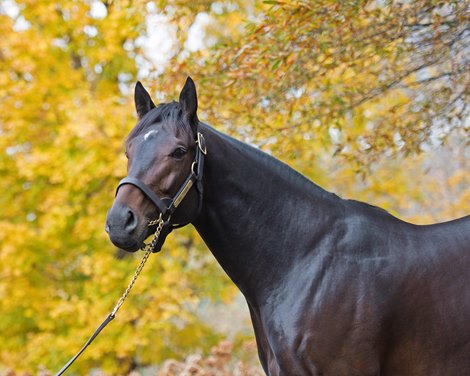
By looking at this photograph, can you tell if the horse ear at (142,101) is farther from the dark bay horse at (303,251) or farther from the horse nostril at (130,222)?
the horse nostril at (130,222)

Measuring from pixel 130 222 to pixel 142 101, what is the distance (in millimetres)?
804

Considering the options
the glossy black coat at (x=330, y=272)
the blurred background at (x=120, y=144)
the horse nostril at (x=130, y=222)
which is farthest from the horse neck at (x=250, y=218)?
the blurred background at (x=120, y=144)

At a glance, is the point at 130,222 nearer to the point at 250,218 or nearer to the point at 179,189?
the point at 179,189

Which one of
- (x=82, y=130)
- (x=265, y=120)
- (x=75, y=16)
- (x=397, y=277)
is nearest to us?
(x=397, y=277)

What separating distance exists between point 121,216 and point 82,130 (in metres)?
6.04

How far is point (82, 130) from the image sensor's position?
8.68 m

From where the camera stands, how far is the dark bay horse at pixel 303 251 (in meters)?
3.01

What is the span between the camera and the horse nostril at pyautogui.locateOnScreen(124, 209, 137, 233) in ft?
9.62

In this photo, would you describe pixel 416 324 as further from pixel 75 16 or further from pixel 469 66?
pixel 75 16

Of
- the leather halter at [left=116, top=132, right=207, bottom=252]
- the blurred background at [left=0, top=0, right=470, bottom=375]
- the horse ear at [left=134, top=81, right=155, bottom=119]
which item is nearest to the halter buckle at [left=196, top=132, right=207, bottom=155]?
the leather halter at [left=116, top=132, right=207, bottom=252]

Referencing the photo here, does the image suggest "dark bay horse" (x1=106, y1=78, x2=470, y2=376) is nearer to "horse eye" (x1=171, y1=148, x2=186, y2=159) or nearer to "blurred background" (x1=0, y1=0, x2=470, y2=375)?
"horse eye" (x1=171, y1=148, x2=186, y2=159)

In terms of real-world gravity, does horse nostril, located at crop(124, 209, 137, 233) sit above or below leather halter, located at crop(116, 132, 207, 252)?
below

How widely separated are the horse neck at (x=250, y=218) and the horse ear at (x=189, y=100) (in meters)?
0.16

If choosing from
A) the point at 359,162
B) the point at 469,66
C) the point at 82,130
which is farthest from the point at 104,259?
the point at 469,66
